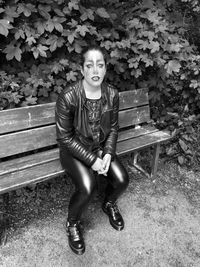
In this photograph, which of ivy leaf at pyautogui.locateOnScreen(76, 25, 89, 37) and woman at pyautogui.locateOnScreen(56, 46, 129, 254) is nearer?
woman at pyautogui.locateOnScreen(56, 46, 129, 254)

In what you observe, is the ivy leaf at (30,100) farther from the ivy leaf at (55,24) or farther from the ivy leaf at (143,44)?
the ivy leaf at (143,44)

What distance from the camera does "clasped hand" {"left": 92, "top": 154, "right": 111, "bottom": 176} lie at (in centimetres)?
237

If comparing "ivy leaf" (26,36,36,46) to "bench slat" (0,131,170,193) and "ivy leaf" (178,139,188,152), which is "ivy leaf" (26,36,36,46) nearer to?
"bench slat" (0,131,170,193)

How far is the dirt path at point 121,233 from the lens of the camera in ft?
7.66

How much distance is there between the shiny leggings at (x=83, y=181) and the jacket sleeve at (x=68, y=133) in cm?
8

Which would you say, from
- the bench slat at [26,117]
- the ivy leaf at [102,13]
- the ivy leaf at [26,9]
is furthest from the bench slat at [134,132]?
the ivy leaf at [26,9]

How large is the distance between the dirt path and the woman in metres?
0.15

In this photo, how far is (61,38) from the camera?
8.82 ft

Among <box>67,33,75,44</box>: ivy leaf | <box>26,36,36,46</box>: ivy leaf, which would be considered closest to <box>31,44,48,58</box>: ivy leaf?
<box>26,36,36,46</box>: ivy leaf

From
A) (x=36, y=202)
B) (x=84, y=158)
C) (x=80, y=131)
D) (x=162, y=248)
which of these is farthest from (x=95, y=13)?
(x=162, y=248)

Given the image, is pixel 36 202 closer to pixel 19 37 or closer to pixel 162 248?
pixel 162 248

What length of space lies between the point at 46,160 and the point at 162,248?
1408mm

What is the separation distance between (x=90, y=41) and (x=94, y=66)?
3.01 ft

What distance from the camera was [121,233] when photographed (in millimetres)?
2596
